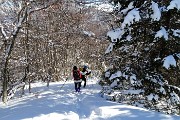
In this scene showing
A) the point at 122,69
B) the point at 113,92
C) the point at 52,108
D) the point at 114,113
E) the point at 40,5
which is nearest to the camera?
the point at 114,113

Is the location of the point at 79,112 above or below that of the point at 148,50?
below

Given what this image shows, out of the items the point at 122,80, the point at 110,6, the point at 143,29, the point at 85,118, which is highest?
the point at 110,6

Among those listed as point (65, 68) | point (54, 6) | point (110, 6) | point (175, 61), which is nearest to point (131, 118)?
point (175, 61)

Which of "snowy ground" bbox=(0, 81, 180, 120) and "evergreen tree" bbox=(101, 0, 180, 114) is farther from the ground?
"evergreen tree" bbox=(101, 0, 180, 114)

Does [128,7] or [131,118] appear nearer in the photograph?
[131,118]

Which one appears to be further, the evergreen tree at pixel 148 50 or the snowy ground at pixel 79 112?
the evergreen tree at pixel 148 50

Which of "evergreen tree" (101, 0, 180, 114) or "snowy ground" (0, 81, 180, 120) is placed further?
"evergreen tree" (101, 0, 180, 114)

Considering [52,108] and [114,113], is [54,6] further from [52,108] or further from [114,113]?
[114,113]

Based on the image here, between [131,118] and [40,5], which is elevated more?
[40,5]

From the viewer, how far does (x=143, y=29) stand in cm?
1264

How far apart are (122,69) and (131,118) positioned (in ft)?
11.9

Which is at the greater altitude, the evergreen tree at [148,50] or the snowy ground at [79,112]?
the evergreen tree at [148,50]

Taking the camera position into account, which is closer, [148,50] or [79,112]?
[79,112]

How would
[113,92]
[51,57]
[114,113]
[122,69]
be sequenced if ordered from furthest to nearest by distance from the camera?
[51,57] → [113,92] → [122,69] → [114,113]
